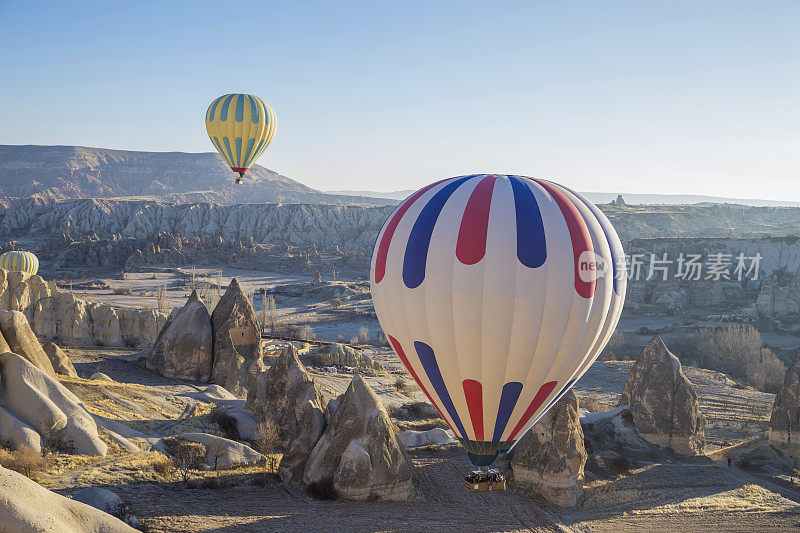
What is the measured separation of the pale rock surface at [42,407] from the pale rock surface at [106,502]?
2.72m

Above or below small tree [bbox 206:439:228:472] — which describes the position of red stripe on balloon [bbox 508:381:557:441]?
above

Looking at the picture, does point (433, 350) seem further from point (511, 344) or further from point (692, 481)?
point (692, 481)

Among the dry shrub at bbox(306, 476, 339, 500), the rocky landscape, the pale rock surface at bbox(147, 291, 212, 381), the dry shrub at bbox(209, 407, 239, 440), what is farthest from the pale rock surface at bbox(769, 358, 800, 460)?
the pale rock surface at bbox(147, 291, 212, 381)

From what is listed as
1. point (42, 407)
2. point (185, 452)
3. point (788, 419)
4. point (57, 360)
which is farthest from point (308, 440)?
point (788, 419)

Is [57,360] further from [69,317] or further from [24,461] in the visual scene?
[69,317]

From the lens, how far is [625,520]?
1731 centimetres

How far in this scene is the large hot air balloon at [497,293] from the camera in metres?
13.0

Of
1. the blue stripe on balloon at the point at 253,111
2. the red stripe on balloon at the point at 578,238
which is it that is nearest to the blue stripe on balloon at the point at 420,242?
the red stripe on balloon at the point at 578,238

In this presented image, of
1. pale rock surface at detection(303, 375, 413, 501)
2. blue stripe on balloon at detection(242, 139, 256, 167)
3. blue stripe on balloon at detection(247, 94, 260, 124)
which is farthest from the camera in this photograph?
blue stripe on balloon at detection(242, 139, 256, 167)

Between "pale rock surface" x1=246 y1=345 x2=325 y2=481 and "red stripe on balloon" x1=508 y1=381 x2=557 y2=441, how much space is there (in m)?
6.42

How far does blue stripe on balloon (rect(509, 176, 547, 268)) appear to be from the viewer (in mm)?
12969

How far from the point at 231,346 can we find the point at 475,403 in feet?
47.6

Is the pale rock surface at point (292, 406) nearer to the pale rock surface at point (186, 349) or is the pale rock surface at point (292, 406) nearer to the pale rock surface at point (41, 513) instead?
the pale rock surface at point (186, 349)

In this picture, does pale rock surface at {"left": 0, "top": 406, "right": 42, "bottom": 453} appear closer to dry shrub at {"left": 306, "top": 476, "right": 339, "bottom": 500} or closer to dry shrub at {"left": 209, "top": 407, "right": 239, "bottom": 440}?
dry shrub at {"left": 209, "top": 407, "right": 239, "bottom": 440}
